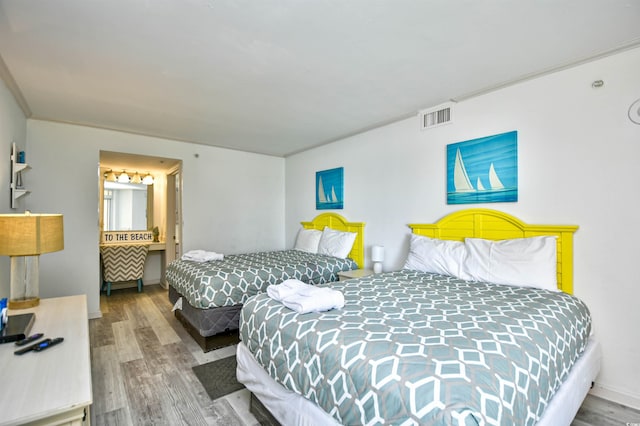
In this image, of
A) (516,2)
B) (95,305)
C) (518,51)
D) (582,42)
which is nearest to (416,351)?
(516,2)

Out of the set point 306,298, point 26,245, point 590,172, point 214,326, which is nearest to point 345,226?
point 214,326

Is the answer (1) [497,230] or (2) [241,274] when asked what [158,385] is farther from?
(1) [497,230]

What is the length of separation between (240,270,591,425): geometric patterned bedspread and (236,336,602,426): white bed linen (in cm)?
6

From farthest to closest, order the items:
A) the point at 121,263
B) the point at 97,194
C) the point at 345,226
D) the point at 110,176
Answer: the point at 110,176
the point at 121,263
the point at 345,226
the point at 97,194

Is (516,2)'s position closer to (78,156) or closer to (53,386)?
(53,386)

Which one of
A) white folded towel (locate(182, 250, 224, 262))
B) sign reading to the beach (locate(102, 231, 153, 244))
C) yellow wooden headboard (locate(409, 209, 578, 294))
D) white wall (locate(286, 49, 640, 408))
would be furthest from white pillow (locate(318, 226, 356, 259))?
sign reading to the beach (locate(102, 231, 153, 244))

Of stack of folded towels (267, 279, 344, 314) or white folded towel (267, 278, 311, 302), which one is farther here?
white folded towel (267, 278, 311, 302)

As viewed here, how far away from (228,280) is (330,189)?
2.28 metres

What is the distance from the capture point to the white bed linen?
1391 mm

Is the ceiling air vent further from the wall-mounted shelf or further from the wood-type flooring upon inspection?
the wall-mounted shelf

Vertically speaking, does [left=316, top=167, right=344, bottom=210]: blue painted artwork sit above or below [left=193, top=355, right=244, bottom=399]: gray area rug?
above

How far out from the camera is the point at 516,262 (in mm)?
2346

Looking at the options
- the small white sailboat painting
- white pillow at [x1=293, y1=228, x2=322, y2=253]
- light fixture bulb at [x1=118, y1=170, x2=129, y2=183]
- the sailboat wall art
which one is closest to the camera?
the sailboat wall art

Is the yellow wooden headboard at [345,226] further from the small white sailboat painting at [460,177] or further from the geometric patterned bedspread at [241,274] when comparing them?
the small white sailboat painting at [460,177]
